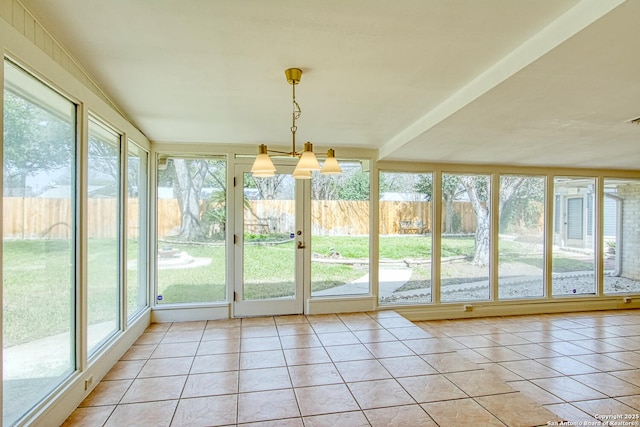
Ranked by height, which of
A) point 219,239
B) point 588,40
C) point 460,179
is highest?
point 588,40

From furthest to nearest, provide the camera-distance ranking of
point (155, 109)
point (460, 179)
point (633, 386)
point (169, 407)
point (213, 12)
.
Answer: point (460, 179) → point (155, 109) → point (633, 386) → point (169, 407) → point (213, 12)

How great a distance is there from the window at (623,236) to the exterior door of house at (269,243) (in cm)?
487

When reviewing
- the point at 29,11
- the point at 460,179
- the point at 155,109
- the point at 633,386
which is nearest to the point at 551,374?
the point at 633,386

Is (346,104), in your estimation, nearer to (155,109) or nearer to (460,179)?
(155,109)

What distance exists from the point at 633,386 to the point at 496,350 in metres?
1.09

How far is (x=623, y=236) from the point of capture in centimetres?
570

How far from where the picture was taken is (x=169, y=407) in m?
2.43

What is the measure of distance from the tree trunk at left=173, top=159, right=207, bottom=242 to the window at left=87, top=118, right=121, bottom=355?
116 centimetres

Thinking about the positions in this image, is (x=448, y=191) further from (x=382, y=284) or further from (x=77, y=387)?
(x=77, y=387)

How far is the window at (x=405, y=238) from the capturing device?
498 centimetres

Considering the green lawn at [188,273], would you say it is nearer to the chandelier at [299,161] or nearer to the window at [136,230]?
the window at [136,230]

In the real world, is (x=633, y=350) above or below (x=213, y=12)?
below

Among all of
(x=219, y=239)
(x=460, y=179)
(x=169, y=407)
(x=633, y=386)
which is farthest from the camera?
(x=460, y=179)

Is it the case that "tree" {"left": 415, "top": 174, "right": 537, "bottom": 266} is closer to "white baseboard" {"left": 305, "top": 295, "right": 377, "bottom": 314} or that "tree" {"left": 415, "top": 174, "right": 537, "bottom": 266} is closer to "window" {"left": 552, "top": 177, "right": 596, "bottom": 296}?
"window" {"left": 552, "top": 177, "right": 596, "bottom": 296}
